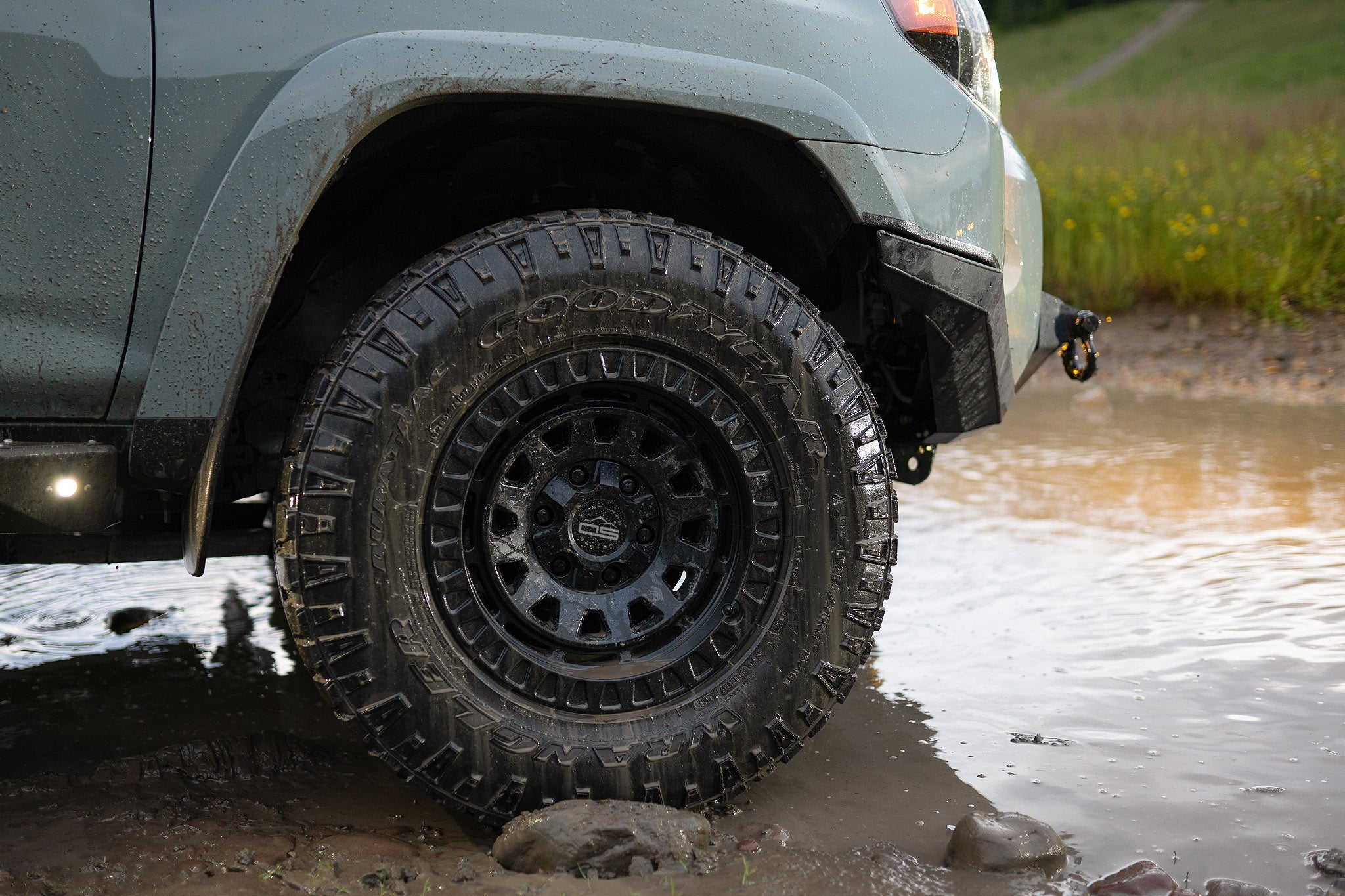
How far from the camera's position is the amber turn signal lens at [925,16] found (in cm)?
221

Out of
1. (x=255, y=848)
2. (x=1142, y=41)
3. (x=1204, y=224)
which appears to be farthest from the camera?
(x=1142, y=41)

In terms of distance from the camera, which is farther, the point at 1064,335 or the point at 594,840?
the point at 1064,335

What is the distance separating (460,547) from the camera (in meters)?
1.92

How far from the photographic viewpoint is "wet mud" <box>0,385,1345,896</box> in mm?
1843

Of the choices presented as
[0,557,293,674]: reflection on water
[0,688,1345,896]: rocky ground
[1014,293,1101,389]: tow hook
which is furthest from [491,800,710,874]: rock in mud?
[1014,293,1101,389]: tow hook

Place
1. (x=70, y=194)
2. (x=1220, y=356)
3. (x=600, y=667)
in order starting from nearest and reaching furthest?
(x=70, y=194)
(x=600, y=667)
(x=1220, y=356)

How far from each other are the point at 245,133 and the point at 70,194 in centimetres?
30

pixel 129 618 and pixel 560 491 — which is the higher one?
pixel 560 491

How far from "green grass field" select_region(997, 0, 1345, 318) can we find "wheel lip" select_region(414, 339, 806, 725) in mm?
7452

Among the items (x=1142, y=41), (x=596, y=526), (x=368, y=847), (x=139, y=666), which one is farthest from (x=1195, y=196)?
(x=1142, y=41)

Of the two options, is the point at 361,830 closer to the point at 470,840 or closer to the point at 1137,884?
the point at 470,840

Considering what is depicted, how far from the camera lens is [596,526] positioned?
2045mm

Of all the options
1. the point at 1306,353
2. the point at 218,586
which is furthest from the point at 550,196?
the point at 1306,353

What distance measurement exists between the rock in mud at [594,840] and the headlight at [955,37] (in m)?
1.62
